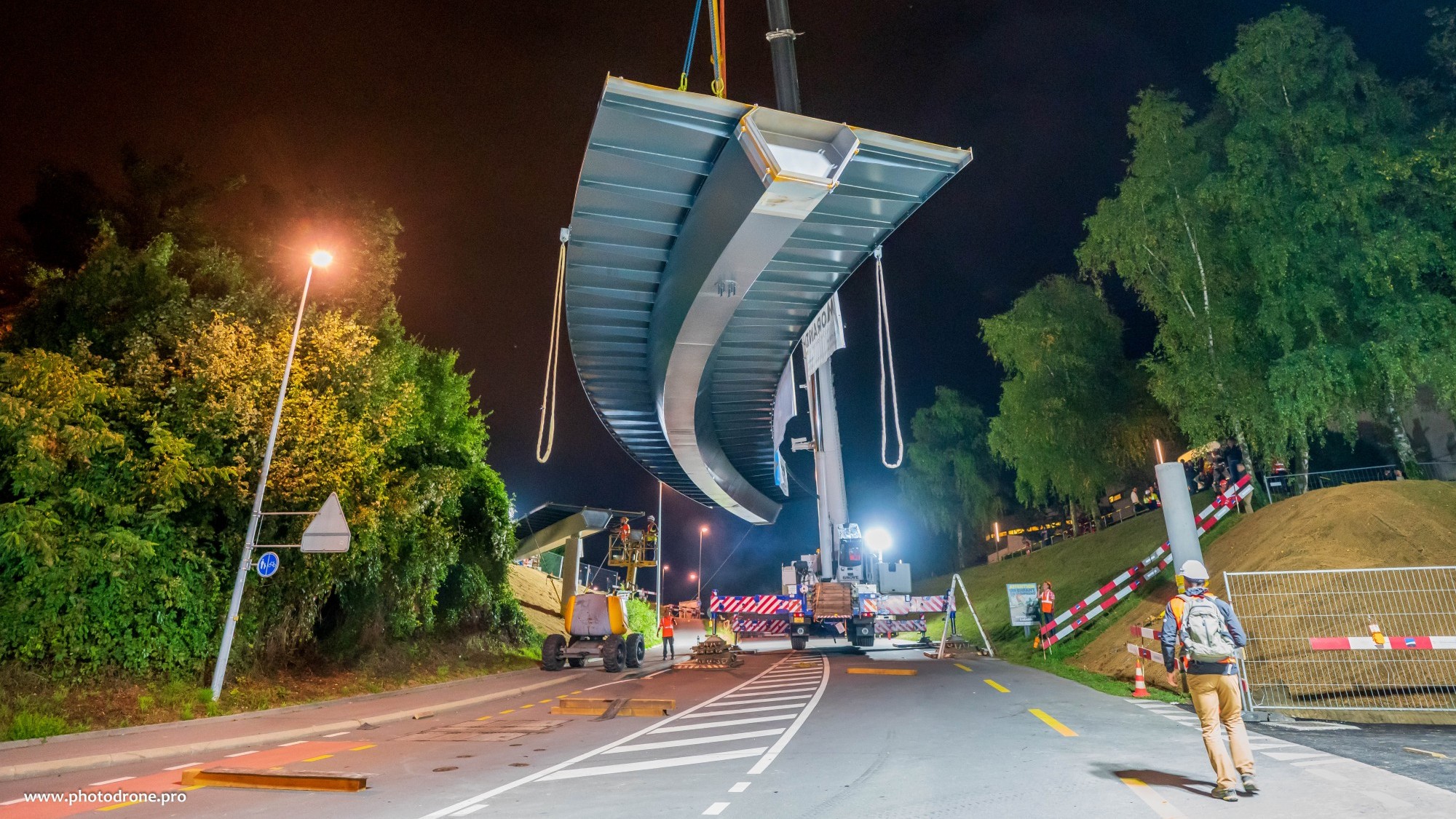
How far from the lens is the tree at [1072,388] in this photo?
92.1 ft

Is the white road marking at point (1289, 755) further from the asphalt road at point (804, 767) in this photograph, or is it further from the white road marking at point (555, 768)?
the white road marking at point (555, 768)

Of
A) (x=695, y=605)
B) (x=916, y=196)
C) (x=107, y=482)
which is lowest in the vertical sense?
(x=695, y=605)

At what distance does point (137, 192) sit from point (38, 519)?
824 cm

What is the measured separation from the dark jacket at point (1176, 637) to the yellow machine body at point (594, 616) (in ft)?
50.6

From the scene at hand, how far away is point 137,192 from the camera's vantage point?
47.6ft

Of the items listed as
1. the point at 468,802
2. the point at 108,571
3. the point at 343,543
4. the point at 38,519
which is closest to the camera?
the point at 468,802

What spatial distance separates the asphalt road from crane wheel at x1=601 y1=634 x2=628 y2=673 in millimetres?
6999

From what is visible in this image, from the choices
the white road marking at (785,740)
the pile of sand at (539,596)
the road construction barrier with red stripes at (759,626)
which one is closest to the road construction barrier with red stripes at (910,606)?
the road construction barrier with red stripes at (759,626)

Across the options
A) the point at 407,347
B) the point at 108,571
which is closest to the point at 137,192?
the point at 407,347

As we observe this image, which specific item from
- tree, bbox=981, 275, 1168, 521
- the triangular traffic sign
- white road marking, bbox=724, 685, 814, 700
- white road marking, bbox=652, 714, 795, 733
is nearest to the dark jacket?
white road marking, bbox=652, 714, 795, 733

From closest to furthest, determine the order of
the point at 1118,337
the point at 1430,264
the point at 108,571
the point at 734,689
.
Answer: the point at 108,571
the point at 734,689
the point at 1430,264
the point at 1118,337

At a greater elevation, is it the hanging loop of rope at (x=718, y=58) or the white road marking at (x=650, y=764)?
the hanging loop of rope at (x=718, y=58)

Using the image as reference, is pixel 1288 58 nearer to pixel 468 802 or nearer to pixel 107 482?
pixel 468 802

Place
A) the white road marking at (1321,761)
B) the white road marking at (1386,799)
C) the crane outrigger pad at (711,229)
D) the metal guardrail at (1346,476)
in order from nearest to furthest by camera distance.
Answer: the white road marking at (1386,799), the white road marking at (1321,761), the crane outrigger pad at (711,229), the metal guardrail at (1346,476)
